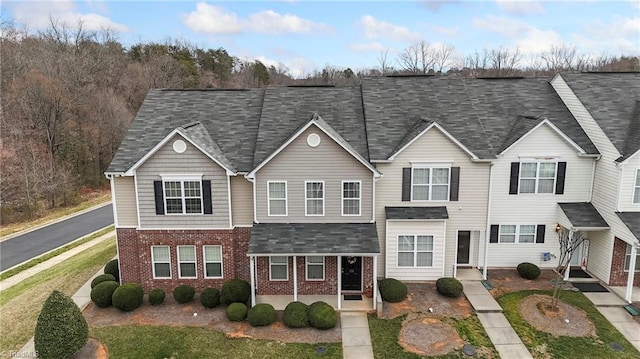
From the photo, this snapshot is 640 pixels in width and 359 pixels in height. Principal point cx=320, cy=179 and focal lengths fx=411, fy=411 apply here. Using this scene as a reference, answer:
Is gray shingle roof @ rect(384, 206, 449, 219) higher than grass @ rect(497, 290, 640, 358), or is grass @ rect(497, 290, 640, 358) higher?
gray shingle roof @ rect(384, 206, 449, 219)

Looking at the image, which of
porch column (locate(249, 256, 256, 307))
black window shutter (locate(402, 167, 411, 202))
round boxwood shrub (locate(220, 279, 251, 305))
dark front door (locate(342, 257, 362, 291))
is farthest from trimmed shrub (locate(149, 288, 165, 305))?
black window shutter (locate(402, 167, 411, 202))

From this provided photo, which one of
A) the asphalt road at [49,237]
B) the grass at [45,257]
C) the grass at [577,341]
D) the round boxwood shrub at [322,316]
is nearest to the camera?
the grass at [577,341]

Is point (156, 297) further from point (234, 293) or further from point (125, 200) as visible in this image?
point (125, 200)

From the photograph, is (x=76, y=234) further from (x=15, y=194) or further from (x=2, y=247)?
(x=15, y=194)

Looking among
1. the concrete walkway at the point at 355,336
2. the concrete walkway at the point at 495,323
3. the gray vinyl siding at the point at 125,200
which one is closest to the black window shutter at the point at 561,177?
the concrete walkway at the point at 495,323

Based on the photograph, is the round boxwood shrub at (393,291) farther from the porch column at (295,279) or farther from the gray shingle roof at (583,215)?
the gray shingle roof at (583,215)

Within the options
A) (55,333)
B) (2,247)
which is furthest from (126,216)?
(2,247)

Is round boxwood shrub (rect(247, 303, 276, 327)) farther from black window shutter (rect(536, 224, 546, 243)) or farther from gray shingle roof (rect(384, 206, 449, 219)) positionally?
black window shutter (rect(536, 224, 546, 243))
